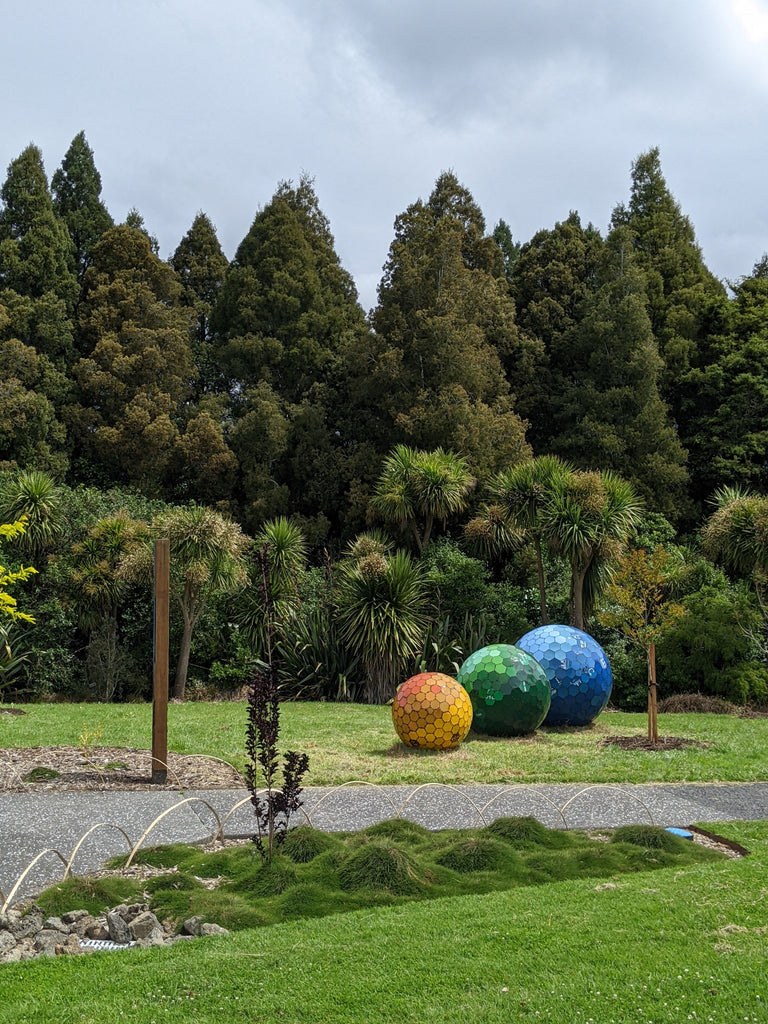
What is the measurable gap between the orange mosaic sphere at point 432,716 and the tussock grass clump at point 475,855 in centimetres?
527

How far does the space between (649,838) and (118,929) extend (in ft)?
13.2

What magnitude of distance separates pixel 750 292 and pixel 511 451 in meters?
12.9

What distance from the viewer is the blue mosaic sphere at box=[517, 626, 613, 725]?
47.2 feet

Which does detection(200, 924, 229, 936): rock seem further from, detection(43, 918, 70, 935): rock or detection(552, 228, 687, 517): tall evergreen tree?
detection(552, 228, 687, 517): tall evergreen tree

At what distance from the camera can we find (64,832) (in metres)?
7.55

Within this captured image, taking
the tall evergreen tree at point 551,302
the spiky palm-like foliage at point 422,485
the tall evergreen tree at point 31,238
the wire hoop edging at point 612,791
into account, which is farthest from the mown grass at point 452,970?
the tall evergreen tree at point 31,238

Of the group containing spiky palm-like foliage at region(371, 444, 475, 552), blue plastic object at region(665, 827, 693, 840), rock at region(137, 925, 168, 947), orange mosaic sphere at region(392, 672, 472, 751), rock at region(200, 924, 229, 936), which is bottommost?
rock at region(137, 925, 168, 947)

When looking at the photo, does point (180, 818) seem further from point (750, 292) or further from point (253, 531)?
point (750, 292)

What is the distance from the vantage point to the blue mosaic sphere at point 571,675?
14.4m

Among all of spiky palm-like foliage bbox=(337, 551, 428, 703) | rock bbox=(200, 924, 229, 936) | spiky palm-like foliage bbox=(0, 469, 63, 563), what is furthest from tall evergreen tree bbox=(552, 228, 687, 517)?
rock bbox=(200, 924, 229, 936)

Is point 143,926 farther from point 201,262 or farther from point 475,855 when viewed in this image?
point 201,262

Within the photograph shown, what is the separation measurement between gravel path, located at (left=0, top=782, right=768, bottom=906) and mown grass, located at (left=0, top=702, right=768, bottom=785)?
68 centimetres

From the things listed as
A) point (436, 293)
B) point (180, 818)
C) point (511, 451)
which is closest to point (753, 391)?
point (511, 451)

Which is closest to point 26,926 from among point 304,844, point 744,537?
point 304,844
